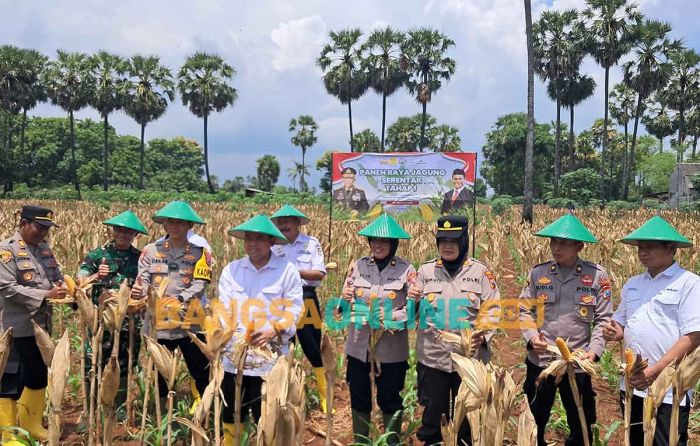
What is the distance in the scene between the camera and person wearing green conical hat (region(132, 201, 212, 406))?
3.56m

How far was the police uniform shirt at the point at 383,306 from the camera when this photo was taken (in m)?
3.33

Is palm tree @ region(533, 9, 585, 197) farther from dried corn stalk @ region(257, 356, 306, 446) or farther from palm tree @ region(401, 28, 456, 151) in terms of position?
dried corn stalk @ region(257, 356, 306, 446)

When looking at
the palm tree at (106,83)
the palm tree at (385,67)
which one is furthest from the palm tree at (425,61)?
the palm tree at (106,83)

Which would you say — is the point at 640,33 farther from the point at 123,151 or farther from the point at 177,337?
the point at 123,151

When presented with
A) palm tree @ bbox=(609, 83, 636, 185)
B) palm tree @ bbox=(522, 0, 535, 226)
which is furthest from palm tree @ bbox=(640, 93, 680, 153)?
palm tree @ bbox=(522, 0, 535, 226)

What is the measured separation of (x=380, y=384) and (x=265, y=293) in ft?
3.43

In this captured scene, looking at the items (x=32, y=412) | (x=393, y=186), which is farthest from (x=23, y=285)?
(x=393, y=186)

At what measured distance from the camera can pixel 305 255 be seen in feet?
14.9

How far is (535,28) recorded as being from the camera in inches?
1286

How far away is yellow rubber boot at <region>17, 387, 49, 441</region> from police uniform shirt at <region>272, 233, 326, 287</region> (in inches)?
80.0

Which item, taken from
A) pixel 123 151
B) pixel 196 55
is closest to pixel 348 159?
pixel 196 55

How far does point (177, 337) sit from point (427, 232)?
8.30m

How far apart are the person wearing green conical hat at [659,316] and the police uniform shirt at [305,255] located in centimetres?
244

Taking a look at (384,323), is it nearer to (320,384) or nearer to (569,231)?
(569,231)
